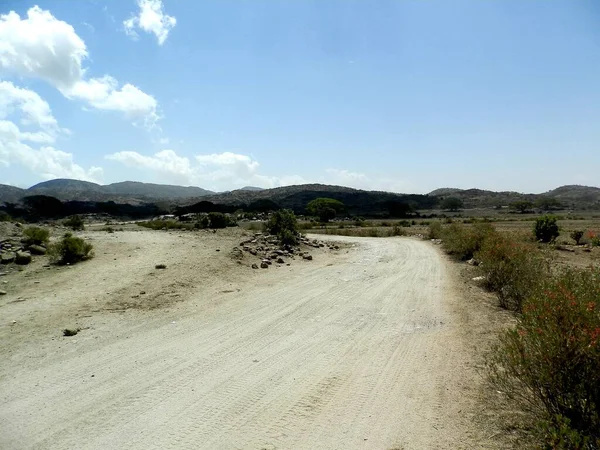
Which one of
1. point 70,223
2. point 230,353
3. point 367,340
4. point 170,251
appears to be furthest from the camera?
point 70,223

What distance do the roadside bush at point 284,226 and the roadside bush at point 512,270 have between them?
12429 mm

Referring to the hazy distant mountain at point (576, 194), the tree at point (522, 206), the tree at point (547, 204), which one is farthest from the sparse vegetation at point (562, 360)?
the hazy distant mountain at point (576, 194)

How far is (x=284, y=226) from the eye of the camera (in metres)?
25.4

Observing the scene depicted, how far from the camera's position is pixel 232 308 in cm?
1058

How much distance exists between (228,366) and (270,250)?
45.6 feet

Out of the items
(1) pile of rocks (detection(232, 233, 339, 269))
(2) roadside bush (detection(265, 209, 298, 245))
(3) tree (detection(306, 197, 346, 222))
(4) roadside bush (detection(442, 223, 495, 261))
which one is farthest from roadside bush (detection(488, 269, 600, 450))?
(3) tree (detection(306, 197, 346, 222))

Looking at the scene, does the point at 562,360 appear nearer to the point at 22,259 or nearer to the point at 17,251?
the point at 22,259

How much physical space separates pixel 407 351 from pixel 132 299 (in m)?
7.48

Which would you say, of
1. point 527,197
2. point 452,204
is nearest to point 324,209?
point 452,204

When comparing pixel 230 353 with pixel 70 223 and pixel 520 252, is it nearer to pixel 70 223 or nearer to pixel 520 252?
pixel 520 252

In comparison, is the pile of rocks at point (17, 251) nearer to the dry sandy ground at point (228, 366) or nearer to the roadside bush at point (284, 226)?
the dry sandy ground at point (228, 366)

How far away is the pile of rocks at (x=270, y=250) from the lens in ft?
60.2

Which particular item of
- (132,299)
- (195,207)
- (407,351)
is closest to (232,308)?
(132,299)

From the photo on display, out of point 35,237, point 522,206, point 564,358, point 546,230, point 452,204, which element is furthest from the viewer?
point 452,204
